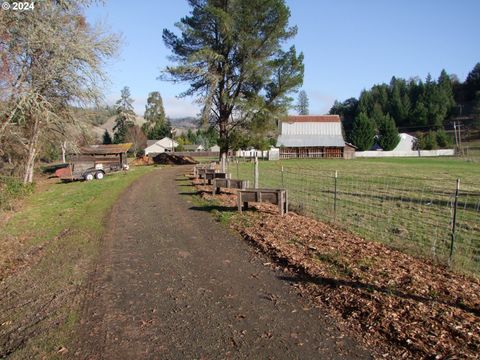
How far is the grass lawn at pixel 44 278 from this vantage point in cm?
453

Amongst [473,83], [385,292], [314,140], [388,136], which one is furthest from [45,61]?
[473,83]

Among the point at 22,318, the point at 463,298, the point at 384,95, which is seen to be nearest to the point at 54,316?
the point at 22,318

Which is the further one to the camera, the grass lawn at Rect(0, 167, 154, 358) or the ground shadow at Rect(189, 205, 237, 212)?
Answer: the ground shadow at Rect(189, 205, 237, 212)

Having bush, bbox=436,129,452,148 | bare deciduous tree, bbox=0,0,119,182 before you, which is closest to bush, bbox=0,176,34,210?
bare deciduous tree, bbox=0,0,119,182

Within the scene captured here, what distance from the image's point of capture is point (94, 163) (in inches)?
1483

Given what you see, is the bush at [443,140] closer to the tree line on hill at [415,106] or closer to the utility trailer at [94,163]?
the tree line on hill at [415,106]

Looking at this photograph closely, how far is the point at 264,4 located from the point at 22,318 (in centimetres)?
2620

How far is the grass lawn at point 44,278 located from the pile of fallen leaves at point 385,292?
3261 millimetres

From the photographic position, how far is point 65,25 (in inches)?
868

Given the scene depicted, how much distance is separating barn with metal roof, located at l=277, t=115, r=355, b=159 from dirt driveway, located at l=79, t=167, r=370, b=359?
6935 cm

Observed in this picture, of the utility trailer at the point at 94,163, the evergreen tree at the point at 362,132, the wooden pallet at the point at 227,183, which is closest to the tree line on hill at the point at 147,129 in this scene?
the evergreen tree at the point at 362,132

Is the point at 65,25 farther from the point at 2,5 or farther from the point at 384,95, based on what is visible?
the point at 384,95

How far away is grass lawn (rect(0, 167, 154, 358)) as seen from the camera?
453cm

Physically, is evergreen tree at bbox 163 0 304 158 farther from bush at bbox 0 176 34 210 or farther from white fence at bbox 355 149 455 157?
white fence at bbox 355 149 455 157
